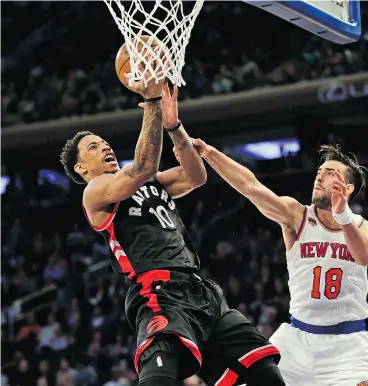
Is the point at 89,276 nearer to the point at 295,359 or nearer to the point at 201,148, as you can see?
the point at 201,148

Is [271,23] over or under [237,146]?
over

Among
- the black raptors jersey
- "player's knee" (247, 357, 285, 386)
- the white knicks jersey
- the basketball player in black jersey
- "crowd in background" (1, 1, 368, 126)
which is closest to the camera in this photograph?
the basketball player in black jersey

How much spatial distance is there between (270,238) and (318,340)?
27.9ft

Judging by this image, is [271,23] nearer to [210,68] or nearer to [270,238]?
[210,68]

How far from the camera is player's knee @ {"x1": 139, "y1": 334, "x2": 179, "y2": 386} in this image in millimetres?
4641

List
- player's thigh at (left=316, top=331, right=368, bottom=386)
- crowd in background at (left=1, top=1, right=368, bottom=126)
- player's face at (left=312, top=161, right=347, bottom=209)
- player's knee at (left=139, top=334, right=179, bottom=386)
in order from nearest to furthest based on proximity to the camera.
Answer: player's knee at (left=139, top=334, right=179, bottom=386) < player's thigh at (left=316, top=331, right=368, bottom=386) < player's face at (left=312, top=161, right=347, bottom=209) < crowd in background at (left=1, top=1, right=368, bottom=126)

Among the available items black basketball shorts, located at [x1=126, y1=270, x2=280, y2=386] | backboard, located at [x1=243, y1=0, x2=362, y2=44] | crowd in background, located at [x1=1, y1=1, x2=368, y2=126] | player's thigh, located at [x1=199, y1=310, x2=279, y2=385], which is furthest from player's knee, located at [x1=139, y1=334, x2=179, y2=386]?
crowd in background, located at [x1=1, y1=1, x2=368, y2=126]

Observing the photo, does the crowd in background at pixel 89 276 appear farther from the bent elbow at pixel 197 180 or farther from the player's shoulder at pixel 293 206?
the bent elbow at pixel 197 180

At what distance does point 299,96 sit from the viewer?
13.8 meters

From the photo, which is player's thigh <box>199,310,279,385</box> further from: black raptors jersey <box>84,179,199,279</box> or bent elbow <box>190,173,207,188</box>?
bent elbow <box>190,173,207,188</box>

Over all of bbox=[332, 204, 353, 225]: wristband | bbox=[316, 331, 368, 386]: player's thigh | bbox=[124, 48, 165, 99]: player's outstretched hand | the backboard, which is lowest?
bbox=[316, 331, 368, 386]: player's thigh

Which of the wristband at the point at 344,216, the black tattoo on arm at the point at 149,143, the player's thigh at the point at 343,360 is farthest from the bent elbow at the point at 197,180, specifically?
the player's thigh at the point at 343,360

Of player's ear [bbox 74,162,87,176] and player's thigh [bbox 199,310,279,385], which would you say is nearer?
player's thigh [bbox 199,310,279,385]

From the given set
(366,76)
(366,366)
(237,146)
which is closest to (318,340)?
(366,366)
